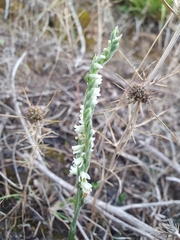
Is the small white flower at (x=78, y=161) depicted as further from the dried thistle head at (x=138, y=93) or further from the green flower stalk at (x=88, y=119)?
the dried thistle head at (x=138, y=93)

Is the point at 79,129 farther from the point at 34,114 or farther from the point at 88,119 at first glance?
the point at 34,114

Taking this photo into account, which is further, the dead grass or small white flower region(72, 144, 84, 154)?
the dead grass

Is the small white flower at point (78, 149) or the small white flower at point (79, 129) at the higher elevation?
the small white flower at point (79, 129)

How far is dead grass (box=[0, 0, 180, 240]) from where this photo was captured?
4.04ft

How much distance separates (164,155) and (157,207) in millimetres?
292

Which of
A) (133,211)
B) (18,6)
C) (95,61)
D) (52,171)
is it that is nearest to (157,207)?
(133,211)

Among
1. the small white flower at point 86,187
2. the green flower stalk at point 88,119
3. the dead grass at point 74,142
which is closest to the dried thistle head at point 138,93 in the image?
the dead grass at point 74,142

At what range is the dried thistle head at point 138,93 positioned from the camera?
102 cm

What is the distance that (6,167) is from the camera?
4.75 ft

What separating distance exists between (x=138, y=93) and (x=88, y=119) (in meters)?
0.18

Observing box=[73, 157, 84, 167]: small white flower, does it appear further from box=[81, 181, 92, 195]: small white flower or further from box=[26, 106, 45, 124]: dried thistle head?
box=[26, 106, 45, 124]: dried thistle head

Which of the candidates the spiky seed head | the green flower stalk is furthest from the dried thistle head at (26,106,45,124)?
the green flower stalk

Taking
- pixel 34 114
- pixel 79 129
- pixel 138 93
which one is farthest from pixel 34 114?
pixel 138 93

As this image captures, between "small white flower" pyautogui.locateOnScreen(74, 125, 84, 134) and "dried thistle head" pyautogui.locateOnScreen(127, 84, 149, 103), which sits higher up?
"dried thistle head" pyautogui.locateOnScreen(127, 84, 149, 103)
